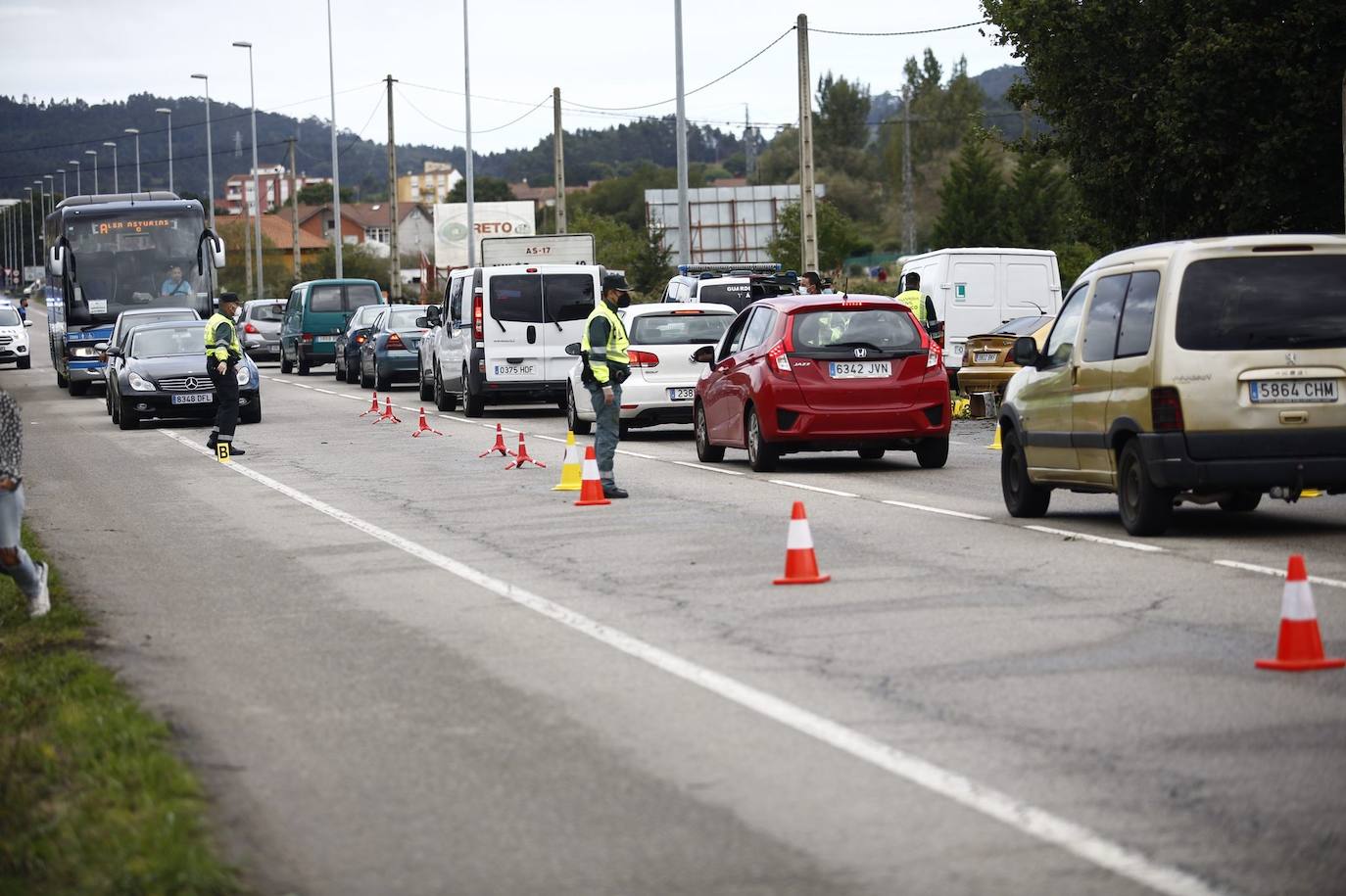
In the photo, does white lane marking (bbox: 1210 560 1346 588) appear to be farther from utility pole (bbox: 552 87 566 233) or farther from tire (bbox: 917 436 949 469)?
utility pole (bbox: 552 87 566 233)

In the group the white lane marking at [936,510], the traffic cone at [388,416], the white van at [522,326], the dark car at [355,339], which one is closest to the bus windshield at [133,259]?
the dark car at [355,339]

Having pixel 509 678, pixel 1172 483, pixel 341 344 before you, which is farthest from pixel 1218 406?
pixel 341 344

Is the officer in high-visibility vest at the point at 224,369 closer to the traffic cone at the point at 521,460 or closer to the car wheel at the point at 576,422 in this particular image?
the traffic cone at the point at 521,460

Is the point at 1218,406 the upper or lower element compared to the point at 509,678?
upper

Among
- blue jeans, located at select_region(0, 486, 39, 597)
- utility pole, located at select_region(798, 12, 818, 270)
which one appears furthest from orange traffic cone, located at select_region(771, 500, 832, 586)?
utility pole, located at select_region(798, 12, 818, 270)

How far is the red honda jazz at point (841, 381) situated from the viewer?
1889 cm

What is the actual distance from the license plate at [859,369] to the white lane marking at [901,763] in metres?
7.89

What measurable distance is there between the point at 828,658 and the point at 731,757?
201 centimetres

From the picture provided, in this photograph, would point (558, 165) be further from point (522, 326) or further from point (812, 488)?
point (812, 488)

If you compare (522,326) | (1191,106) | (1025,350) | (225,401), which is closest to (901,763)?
(1025,350)

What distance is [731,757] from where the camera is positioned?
6.86 meters

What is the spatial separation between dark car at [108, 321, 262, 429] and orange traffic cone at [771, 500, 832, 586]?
18690mm

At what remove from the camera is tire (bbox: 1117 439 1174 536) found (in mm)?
12766

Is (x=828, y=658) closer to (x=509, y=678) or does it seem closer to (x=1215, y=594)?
(x=509, y=678)
